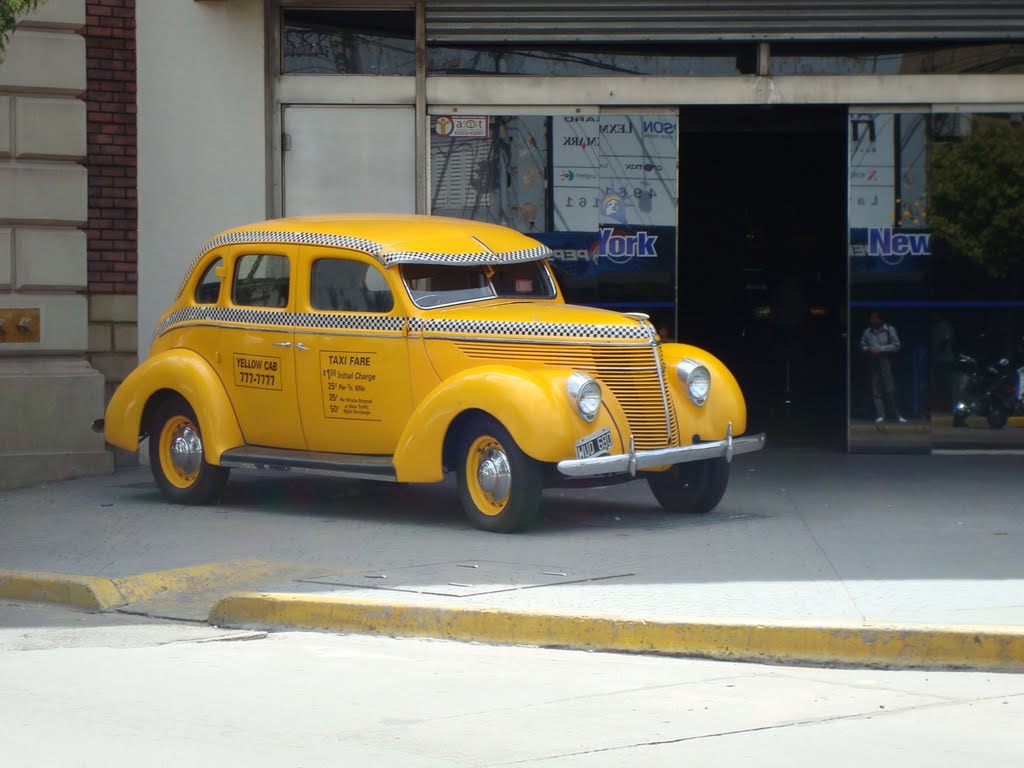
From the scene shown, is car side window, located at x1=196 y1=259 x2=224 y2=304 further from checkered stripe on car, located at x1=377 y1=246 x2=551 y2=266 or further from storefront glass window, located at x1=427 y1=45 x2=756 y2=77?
storefront glass window, located at x1=427 y1=45 x2=756 y2=77

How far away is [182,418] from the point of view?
36.7ft

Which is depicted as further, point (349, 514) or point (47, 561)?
point (349, 514)

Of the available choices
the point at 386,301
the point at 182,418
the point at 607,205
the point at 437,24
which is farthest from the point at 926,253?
the point at 182,418

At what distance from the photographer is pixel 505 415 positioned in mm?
9297

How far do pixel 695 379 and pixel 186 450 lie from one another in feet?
12.2

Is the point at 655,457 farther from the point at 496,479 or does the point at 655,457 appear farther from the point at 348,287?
the point at 348,287

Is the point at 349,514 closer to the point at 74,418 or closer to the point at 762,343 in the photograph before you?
the point at 74,418

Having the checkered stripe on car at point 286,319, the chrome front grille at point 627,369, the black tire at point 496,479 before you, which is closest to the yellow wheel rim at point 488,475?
the black tire at point 496,479

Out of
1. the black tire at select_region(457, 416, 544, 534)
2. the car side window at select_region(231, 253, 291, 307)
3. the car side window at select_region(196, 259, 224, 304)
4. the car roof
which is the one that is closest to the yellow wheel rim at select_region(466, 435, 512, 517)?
the black tire at select_region(457, 416, 544, 534)

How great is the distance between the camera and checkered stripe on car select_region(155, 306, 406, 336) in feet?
33.7

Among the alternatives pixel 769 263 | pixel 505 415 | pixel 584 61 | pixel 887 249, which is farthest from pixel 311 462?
pixel 769 263

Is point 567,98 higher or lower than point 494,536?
higher

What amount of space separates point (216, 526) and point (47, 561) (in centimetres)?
150

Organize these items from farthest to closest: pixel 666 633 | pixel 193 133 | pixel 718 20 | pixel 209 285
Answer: pixel 193 133 → pixel 718 20 → pixel 209 285 → pixel 666 633
